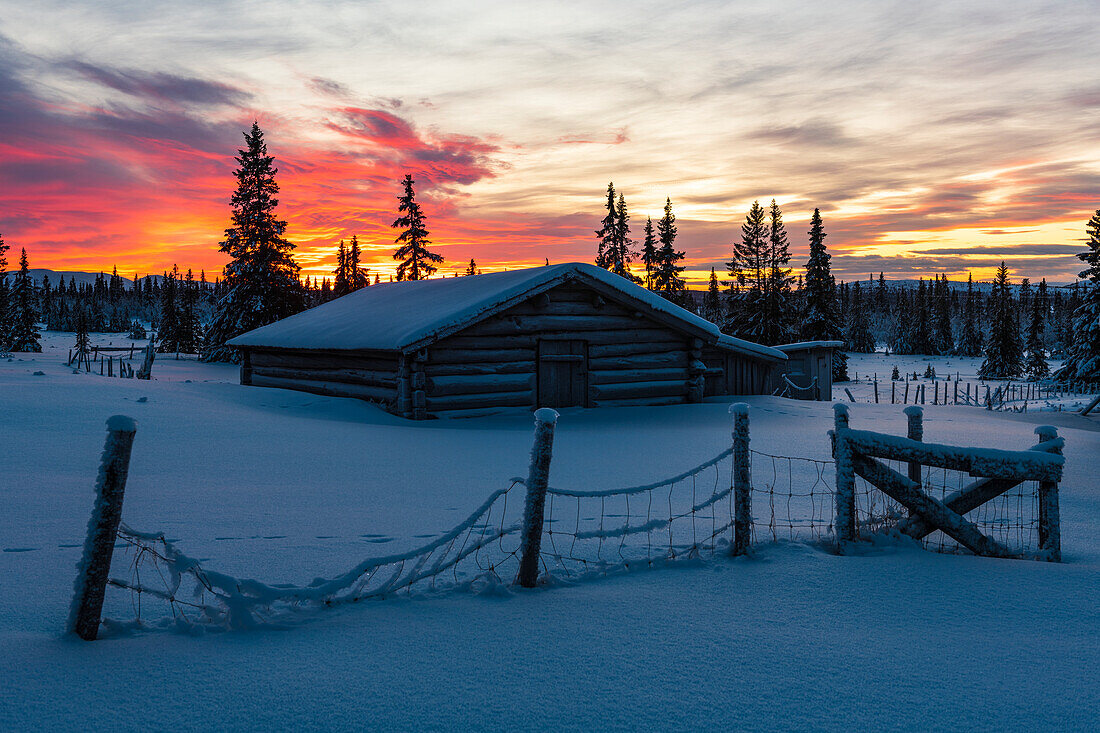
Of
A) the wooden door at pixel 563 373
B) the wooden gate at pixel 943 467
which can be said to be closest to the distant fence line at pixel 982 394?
the wooden door at pixel 563 373

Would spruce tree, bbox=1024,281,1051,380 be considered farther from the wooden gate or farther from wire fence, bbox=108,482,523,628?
wire fence, bbox=108,482,523,628

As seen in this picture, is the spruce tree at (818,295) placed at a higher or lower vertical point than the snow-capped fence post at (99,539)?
higher

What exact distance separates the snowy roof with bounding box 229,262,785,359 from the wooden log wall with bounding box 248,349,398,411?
472 mm

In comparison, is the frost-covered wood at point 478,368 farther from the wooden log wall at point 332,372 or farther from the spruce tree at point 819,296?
the spruce tree at point 819,296

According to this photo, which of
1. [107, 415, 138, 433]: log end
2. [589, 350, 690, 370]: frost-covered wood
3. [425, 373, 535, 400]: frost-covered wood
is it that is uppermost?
[589, 350, 690, 370]: frost-covered wood

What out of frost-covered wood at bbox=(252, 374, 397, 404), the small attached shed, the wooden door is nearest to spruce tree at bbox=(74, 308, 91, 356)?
frost-covered wood at bbox=(252, 374, 397, 404)

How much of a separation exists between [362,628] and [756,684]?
7.59 ft

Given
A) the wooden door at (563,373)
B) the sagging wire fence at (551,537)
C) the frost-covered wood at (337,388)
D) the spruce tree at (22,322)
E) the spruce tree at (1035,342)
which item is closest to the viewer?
the sagging wire fence at (551,537)

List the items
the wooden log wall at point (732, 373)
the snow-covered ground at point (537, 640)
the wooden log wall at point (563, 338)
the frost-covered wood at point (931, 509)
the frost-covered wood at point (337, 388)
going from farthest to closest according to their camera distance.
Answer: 1. the wooden log wall at point (732, 373)
2. the frost-covered wood at point (337, 388)
3. the wooden log wall at point (563, 338)
4. the frost-covered wood at point (931, 509)
5. the snow-covered ground at point (537, 640)

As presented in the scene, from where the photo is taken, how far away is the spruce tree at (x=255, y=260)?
139 feet

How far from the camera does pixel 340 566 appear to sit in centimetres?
569

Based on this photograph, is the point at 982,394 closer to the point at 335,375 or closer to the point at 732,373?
the point at 732,373

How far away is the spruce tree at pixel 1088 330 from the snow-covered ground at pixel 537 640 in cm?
2683

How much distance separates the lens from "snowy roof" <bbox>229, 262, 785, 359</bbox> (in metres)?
16.2
